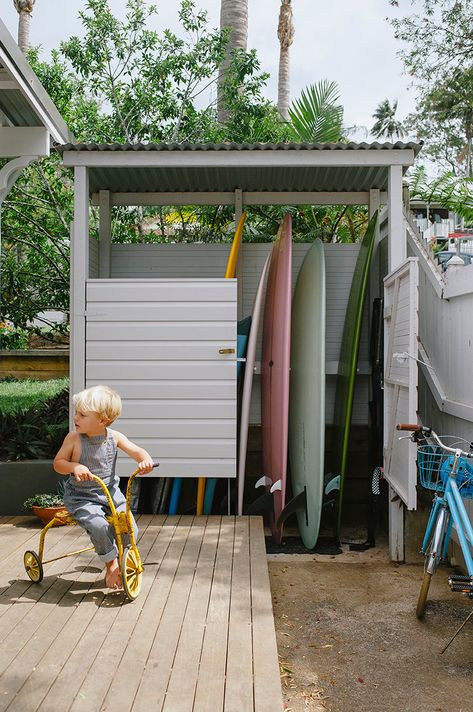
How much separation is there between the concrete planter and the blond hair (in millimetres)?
2309

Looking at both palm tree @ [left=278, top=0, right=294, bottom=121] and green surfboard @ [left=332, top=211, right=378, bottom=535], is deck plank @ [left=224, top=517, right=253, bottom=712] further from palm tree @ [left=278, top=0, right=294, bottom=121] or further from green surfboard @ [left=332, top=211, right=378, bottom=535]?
palm tree @ [left=278, top=0, right=294, bottom=121]

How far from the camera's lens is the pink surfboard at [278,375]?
18.1ft

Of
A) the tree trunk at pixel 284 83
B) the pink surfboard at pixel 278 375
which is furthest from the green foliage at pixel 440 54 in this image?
the pink surfboard at pixel 278 375

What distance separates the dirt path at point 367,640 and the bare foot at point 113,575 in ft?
2.87

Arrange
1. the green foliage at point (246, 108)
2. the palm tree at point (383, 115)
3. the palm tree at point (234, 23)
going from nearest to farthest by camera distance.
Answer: the green foliage at point (246, 108) < the palm tree at point (234, 23) < the palm tree at point (383, 115)

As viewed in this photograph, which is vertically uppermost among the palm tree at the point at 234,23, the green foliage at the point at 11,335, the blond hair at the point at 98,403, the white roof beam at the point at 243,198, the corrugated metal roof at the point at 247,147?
the palm tree at the point at 234,23

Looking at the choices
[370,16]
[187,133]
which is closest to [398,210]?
[187,133]

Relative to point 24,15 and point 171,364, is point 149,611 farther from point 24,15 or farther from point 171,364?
point 24,15

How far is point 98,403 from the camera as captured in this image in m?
3.49

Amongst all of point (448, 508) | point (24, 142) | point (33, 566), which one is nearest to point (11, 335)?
point (24, 142)

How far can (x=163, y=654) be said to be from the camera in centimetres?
282

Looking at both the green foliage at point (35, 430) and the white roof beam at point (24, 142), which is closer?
the white roof beam at point (24, 142)

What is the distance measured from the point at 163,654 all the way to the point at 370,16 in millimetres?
33367

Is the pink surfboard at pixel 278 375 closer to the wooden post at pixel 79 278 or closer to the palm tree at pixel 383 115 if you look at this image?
the wooden post at pixel 79 278
